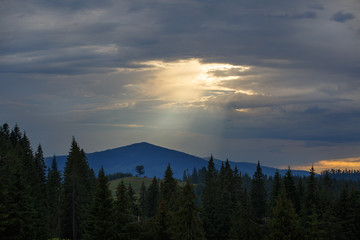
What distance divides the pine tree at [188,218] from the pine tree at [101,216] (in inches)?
406

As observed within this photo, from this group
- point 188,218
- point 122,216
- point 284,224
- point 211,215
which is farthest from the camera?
point 211,215

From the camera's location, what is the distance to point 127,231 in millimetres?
55469

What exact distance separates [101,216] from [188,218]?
13164 mm

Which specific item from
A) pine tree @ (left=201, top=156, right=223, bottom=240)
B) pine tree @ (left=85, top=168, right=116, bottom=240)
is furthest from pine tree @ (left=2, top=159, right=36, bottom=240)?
pine tree @ (left=201, top=156, right=223, bottom=240)

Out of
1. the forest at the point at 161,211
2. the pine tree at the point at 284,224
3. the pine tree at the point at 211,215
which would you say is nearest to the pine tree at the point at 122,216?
the forest at the point at 161,211

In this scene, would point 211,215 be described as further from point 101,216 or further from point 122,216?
point 101,216

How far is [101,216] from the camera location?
55.4 m

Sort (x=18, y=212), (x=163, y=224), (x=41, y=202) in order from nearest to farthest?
(x=18, y=212) → (x=163, y=224) → (x=41, y=202)

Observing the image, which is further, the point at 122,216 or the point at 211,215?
the point at 211,215

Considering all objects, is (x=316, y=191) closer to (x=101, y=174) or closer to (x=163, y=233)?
(x=163, y=233)

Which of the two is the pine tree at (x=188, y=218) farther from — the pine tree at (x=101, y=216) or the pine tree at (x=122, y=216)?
the pine tree at (x=101, y=216)

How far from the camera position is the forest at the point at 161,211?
167 feet

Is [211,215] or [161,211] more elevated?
[161,211]

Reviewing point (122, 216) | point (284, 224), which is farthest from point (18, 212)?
point (284, 224)
